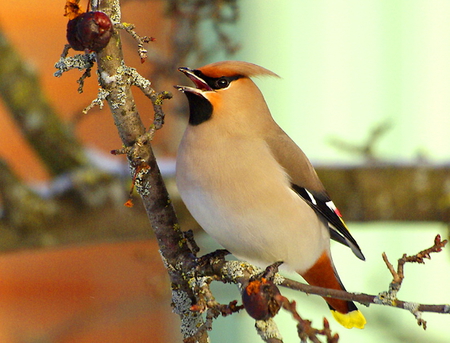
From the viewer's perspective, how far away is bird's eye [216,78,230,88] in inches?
65.6

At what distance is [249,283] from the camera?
125 cm

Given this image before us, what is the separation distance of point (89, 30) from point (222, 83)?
0.61m

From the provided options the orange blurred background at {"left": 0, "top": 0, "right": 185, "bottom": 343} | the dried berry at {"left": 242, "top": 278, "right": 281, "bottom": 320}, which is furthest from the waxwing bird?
the orange blurred background at {"left": 0, "top": 0, "right": 185, "bottom": 343}

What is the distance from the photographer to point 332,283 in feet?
6.44

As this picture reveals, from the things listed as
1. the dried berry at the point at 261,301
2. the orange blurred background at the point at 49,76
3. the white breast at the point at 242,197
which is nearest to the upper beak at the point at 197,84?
the white breast at the point at 242,197

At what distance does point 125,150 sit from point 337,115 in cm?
319

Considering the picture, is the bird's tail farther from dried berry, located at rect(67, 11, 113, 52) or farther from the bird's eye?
dried berry, located at rect(67, 11, 113, 52)

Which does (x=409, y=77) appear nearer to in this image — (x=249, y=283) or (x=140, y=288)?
(x=140, y=288)

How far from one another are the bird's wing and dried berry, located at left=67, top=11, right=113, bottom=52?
727 millimetres

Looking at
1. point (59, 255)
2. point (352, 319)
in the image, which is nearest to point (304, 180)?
point (352, 319)

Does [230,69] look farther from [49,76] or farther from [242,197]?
[49,76]

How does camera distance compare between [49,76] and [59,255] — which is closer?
[49,76]

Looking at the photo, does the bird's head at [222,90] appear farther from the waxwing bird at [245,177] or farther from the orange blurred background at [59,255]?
the orange blurred background at [59,255]

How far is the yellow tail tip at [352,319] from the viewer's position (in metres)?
1.98
